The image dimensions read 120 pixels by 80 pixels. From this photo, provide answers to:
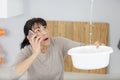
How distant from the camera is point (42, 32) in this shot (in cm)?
133

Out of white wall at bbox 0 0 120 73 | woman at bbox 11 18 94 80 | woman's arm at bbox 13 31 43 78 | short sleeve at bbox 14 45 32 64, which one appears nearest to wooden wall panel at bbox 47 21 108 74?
white wall at bbox 0 0 120 73

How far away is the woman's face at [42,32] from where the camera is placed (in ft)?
4.34

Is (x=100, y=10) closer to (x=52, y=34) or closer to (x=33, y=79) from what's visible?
(x=52, y=34)

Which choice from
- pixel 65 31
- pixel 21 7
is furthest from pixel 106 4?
pixel 21 7

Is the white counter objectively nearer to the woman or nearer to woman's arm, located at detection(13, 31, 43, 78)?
the woman

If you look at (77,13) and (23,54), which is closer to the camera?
(23,54)

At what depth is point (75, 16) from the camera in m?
2.24

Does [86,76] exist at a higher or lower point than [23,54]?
lower

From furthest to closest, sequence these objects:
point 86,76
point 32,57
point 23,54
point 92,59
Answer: point 86,76
point 23,54
point 32,57
point 92,59

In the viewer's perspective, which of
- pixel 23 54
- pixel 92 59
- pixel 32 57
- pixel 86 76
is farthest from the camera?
pixel 86 76

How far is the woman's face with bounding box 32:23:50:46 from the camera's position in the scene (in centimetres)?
132

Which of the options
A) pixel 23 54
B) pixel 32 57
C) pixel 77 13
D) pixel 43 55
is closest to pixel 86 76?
pixel 77 13

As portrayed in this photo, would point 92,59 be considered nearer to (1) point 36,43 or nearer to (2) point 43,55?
(1) point 36,43

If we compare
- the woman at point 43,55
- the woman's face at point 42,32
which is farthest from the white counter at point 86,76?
the woman's face at point 42,32
